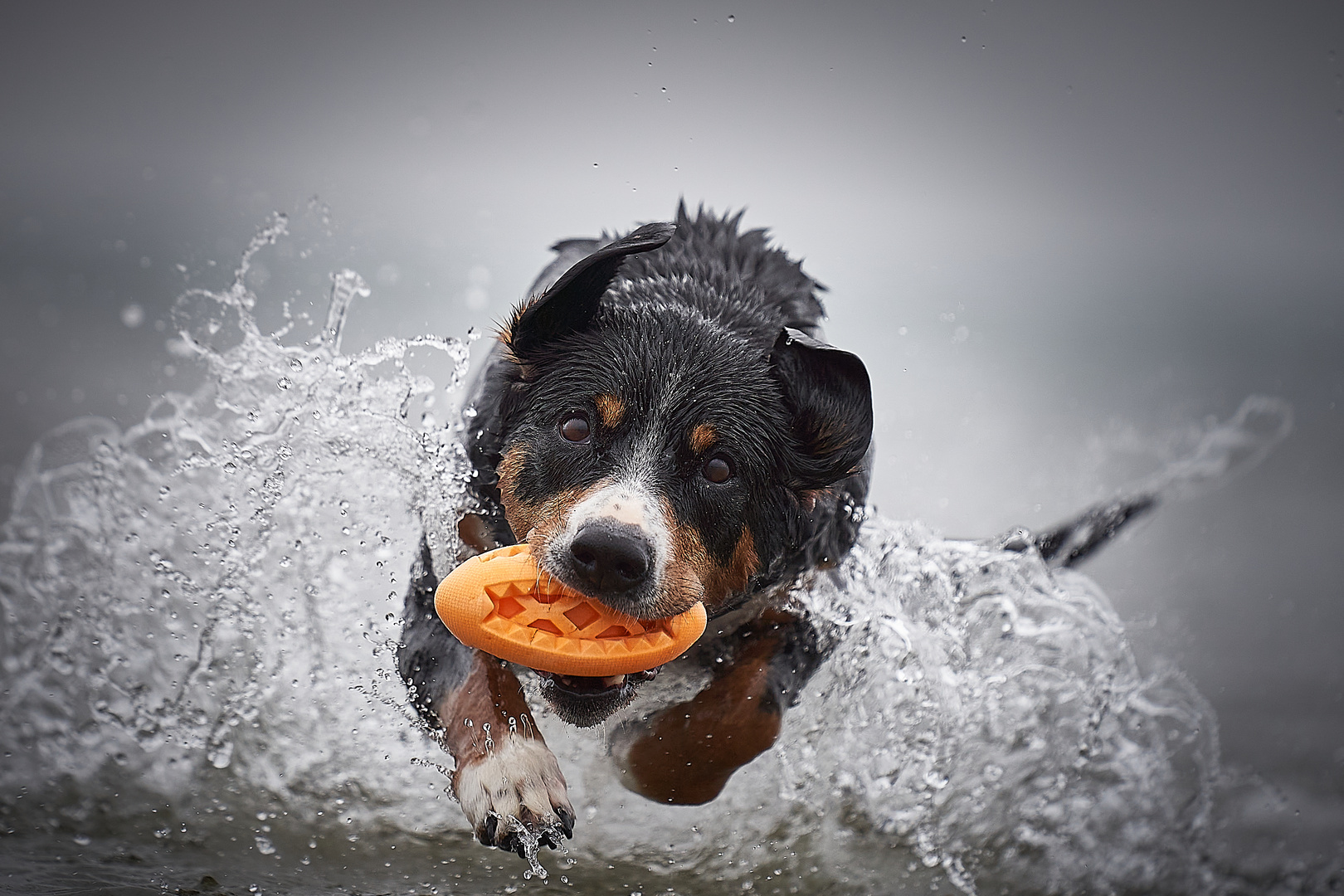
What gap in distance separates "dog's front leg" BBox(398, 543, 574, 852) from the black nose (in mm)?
448

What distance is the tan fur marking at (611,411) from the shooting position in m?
2.56

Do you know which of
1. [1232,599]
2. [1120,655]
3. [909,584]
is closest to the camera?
[909,584]

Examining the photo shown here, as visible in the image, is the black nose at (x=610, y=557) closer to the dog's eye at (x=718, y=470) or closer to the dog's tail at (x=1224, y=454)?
the dog's eye at (x=718, y=470)

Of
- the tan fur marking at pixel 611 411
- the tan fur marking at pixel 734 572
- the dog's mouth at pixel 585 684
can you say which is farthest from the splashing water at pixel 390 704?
the tan fur marking at pixel 611 411

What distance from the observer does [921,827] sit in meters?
3.44

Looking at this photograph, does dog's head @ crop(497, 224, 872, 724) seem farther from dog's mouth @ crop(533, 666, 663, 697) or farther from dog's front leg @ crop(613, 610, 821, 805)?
dog's front leg @ crop(613, 610, 821, 805)

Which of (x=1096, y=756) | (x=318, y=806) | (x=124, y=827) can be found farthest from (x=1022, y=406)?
(x=124, y=827)

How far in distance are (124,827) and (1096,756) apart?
11.4 feet

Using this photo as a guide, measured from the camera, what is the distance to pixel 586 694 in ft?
8.18

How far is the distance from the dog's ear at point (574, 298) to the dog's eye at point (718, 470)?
1.77ft

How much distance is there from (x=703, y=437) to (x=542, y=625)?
25.6 inches

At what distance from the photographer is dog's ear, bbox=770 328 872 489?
2.55 m

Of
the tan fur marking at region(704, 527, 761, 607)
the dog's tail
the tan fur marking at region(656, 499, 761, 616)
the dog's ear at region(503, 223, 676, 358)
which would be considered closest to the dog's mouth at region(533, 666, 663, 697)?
the tan fur marking at region(656, 499, 761, 616)

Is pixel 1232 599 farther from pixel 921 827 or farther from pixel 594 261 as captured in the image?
pixel 594 261
